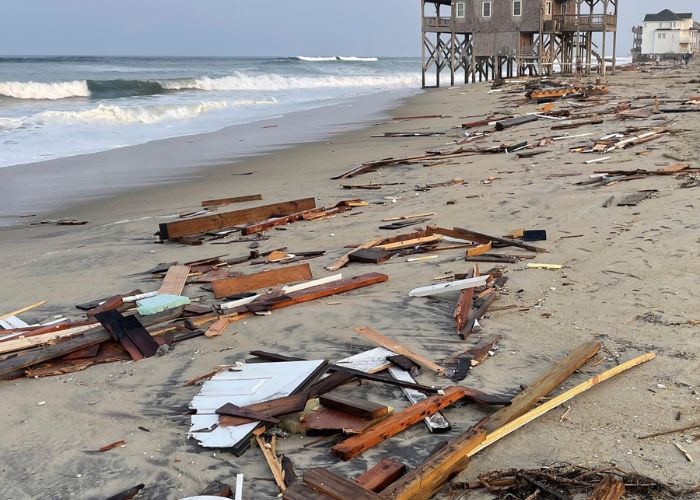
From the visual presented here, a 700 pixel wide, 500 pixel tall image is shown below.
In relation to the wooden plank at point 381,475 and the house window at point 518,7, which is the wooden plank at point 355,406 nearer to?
the wooden plank at point 381,475

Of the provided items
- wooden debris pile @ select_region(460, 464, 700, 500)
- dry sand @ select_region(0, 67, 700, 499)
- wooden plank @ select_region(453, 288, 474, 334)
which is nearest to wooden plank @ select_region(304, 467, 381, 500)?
dry sand @ select_region(0, 67, 700, 499)

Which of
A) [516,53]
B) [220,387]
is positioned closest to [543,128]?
[220,387]

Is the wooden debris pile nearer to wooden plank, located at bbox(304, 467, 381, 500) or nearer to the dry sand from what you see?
the dry sand

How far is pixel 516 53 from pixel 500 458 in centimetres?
4695

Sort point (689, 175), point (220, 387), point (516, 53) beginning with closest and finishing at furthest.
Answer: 1. point (220, 387)
2. point (689, 175)
3. point (516, 53)

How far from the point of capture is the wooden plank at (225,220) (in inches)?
346

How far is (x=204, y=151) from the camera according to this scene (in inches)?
730

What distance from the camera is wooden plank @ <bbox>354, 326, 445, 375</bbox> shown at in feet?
14.8

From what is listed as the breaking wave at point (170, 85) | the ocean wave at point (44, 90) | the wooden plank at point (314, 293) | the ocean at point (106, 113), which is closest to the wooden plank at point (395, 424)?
the wooden plank at point (314, 293)

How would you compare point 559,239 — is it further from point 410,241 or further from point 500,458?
point 500,458

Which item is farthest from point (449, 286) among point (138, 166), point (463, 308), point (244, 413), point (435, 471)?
point (138, 166)

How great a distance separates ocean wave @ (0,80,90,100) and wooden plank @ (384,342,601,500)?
42499 mm

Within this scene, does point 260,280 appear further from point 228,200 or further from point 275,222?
point 228,200

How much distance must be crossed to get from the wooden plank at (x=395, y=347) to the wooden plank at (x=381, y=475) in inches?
45.8
